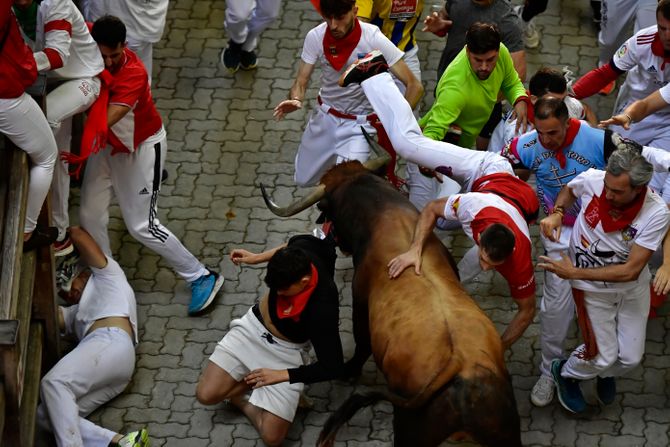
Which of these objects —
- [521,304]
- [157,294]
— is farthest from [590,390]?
[157,294]

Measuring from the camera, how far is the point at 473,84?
8062mm

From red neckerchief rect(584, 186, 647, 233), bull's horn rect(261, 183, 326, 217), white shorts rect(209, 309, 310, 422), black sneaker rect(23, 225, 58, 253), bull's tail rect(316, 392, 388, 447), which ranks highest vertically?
red neckerchief rect(584, 186, 647, 233)

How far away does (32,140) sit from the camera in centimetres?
716

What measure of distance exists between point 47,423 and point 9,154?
5.41ft

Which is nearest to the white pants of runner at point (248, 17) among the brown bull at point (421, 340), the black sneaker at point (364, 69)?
the black sneaker at point (364, 69)

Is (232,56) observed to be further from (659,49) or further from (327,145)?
(659,49)

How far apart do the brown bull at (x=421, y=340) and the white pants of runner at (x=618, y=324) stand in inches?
33.3

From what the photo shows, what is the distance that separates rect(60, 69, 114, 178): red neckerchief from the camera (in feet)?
24.8

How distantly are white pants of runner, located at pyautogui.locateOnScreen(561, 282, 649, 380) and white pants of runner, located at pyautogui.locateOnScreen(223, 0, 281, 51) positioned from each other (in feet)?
14.3

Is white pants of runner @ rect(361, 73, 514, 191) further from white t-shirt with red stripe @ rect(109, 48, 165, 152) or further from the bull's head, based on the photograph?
white t-shirt with red stripe @ rect(109, 48, 165, 152)

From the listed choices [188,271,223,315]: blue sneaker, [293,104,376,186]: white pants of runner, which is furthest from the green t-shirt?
[188,271,223,315]: blue sneaker

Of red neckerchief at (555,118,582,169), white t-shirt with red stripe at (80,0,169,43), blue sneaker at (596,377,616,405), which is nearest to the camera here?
red neckerchief at (555,118,582,169)

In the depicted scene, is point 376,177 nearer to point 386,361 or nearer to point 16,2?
point 386,361

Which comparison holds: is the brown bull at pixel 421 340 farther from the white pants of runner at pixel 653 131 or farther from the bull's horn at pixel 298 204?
the white pants of runner at pixel 653 131
